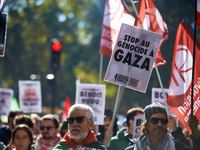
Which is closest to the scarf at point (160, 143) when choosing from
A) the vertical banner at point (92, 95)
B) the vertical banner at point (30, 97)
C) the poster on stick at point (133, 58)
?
the poster on stick at point (133, 58)

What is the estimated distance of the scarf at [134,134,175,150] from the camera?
5.66 m

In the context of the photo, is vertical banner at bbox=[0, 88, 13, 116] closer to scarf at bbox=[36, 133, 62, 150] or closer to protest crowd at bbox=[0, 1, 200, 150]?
protest crowd at bbox=[0, 1, 200, 150]

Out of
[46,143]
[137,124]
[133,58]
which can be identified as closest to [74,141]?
[133,58]

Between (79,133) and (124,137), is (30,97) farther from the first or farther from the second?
(79,133)

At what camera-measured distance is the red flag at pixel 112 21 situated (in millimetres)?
9086

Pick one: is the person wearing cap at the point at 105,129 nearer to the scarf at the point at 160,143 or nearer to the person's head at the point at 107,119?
the person's head at the point at 107,119

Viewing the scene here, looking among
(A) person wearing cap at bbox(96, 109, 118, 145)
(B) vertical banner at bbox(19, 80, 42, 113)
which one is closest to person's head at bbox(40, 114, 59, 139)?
(A) person wearing cap at bbox(96, 109, 118, 145)

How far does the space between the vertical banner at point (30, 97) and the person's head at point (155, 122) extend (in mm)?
7148

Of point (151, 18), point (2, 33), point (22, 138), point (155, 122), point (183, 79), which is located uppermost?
point (151, 18)

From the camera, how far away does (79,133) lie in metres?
5.74

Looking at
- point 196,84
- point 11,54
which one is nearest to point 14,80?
point 11,54

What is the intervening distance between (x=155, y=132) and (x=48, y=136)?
2.44m

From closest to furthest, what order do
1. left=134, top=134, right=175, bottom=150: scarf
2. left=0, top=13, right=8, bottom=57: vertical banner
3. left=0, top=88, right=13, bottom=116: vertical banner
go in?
left=134, top=134, right=175, bottom=150: scarf → left=0, top=13, right=8, bottom=57: vertical banner → left=0, top=88, right=13, bottom=116: vertical banner

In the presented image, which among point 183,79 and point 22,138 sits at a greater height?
point 183,79
